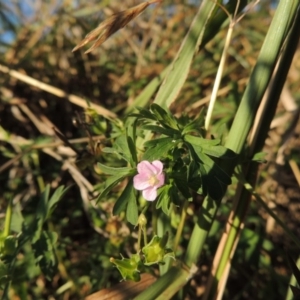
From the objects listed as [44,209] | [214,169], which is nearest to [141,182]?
[214,169]

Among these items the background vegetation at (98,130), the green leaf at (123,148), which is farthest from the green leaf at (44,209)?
the green leaf at (123,148)

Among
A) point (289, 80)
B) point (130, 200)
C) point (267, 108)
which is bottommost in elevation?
point (130, 200)

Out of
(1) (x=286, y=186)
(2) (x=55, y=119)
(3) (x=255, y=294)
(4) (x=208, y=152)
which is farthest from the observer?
(2) (x=55, y=119)

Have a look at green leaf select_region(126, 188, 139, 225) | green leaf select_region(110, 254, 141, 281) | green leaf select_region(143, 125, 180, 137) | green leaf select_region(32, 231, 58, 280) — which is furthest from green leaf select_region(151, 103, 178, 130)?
green leaf select_region(32, 231, 58, 280)

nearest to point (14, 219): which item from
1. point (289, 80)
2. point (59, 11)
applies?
point (59, 11)

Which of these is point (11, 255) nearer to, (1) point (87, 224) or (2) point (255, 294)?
(1) point (87, 224)

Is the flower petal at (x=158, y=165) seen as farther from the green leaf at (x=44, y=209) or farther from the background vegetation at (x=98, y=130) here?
the green leaf at (x=44, y=209)
